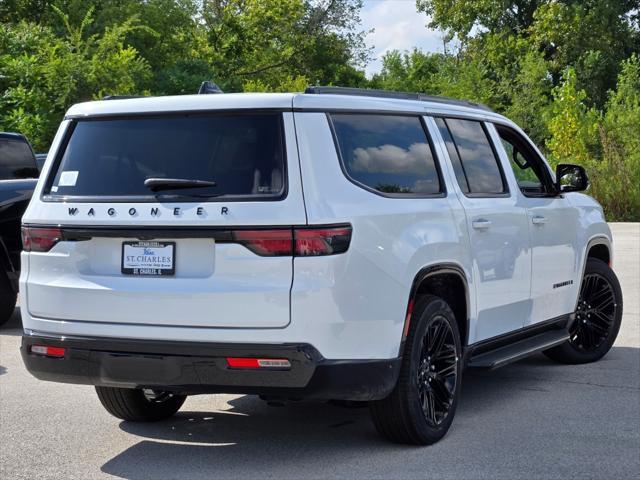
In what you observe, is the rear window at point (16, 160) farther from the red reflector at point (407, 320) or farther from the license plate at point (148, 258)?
the red reflector at point (407, 320)

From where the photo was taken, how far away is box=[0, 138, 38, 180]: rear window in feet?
36.9

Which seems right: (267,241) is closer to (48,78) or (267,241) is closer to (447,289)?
(447,289)

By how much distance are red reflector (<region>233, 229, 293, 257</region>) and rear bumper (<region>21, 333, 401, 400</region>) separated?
17.5 inches

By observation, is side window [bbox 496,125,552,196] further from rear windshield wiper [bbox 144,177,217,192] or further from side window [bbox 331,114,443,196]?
rear windshield wiper [bbox 144,177,217,192]

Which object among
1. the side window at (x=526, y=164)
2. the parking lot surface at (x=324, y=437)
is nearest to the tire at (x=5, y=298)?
the parking lot surface at (x=324, y=437)

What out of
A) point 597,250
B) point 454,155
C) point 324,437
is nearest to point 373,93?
point 454,155

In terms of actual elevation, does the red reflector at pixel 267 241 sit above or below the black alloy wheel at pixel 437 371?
above

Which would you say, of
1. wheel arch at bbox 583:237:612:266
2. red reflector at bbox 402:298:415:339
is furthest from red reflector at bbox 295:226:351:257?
wheel arch at bbox 583:237:612:266

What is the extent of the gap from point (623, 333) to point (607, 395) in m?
2.94

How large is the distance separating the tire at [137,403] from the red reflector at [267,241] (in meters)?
1.72

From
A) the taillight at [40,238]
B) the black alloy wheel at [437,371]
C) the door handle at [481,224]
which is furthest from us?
the door handle at [481,224]

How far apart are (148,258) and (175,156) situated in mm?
532

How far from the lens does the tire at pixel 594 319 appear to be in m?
8.38

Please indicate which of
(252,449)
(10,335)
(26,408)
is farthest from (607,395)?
(10,335)
